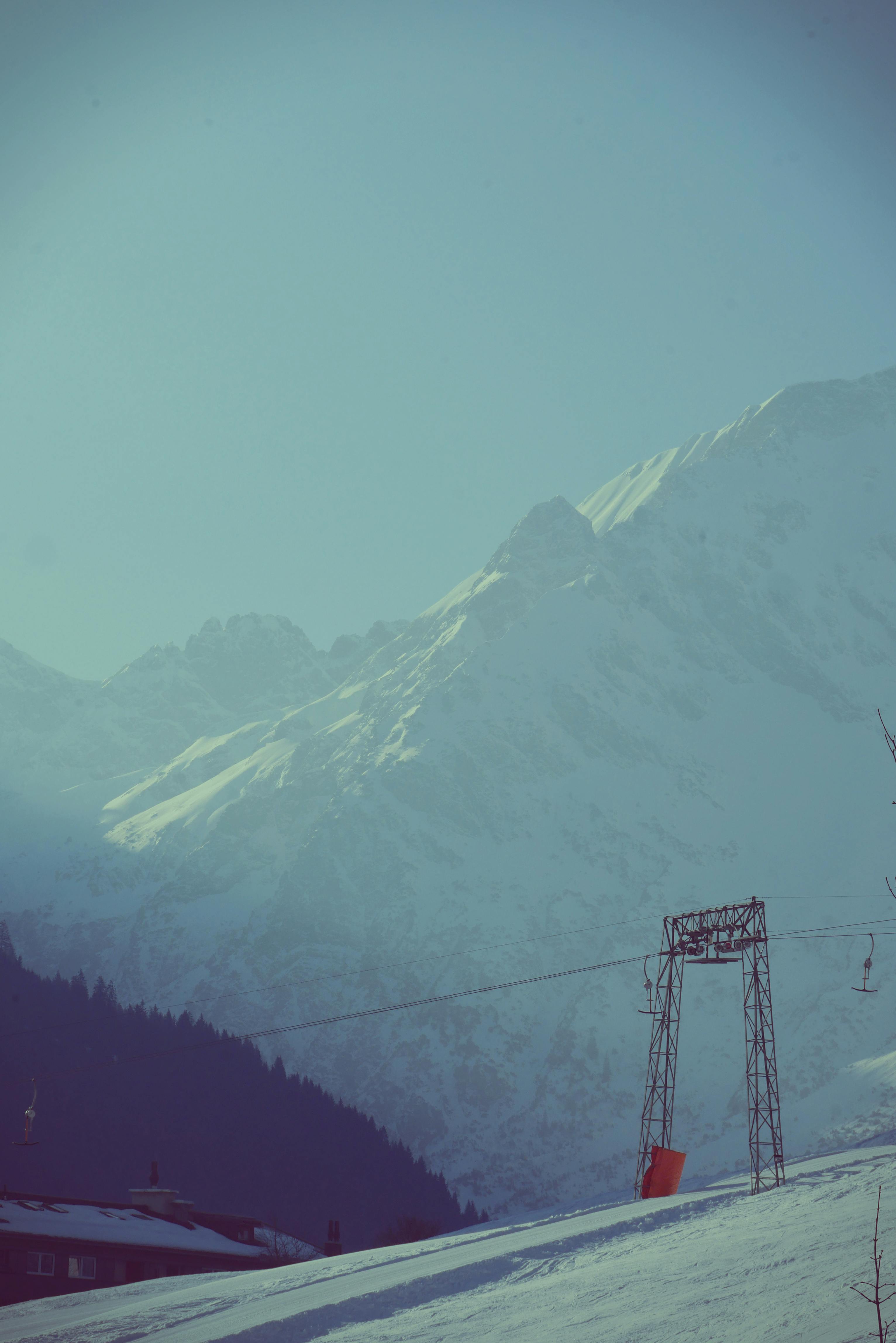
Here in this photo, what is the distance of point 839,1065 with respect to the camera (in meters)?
179

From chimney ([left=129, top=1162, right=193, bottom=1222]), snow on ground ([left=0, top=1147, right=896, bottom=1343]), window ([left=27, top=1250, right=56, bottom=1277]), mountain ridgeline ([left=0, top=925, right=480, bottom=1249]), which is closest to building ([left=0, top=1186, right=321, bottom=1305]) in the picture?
window ([left=27, top=1250, right=56, bottom=1277])

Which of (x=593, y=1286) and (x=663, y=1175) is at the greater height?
(x=593, y=1286)

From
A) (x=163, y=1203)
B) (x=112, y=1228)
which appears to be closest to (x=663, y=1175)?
(x=112, y=1228)

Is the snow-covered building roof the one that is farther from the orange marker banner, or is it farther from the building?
the orange marker banner

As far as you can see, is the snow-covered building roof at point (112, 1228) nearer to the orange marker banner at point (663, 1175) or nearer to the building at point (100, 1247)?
the building at point (100, 1247)

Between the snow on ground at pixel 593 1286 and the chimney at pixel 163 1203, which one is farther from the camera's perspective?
the chimney at pixel 163 1203

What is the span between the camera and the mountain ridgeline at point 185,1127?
395 ft

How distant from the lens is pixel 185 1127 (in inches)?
5177

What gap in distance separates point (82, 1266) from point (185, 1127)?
86.0 m

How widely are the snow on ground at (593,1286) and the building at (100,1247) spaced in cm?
1535

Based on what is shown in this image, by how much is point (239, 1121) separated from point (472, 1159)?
54.7 m

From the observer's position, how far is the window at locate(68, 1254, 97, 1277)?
49562mm

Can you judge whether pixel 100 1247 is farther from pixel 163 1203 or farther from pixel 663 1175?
pixel 663 1175

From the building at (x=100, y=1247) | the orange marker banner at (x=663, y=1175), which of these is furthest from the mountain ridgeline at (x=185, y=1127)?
the orange marker banner at (x=663, y=1175)
